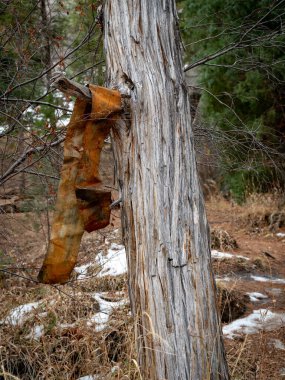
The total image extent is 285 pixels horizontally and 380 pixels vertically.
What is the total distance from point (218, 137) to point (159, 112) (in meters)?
1.59

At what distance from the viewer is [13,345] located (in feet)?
14.1

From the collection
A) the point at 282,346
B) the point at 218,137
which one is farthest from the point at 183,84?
the point at 282,346

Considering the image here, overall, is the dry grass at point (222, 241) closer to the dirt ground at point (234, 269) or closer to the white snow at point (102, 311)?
the dirt ground at point (234, 269)

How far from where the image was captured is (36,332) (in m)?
4.69

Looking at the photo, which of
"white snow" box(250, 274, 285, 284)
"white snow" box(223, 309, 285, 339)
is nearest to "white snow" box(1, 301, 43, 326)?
"white snow" box(223, 309, 285, 339)

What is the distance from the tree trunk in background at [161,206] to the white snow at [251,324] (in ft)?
6.91

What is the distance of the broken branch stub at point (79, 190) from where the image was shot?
123 inches

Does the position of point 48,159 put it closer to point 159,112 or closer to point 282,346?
point 159,112

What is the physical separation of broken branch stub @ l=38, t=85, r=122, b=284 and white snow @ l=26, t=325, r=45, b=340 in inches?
64.6

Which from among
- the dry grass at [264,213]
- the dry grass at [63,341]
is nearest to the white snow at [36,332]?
the dry grass at [63,341]

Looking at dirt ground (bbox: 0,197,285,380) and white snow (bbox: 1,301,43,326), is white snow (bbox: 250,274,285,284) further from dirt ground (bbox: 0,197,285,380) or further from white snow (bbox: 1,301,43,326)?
white snow (bbox: 1,301,43,326)

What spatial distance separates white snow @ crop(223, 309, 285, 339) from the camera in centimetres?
528

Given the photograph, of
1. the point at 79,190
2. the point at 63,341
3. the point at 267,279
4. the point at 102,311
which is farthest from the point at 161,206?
the point at 267,279

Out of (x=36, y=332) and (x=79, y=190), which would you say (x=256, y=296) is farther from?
(x=79, y=190)
